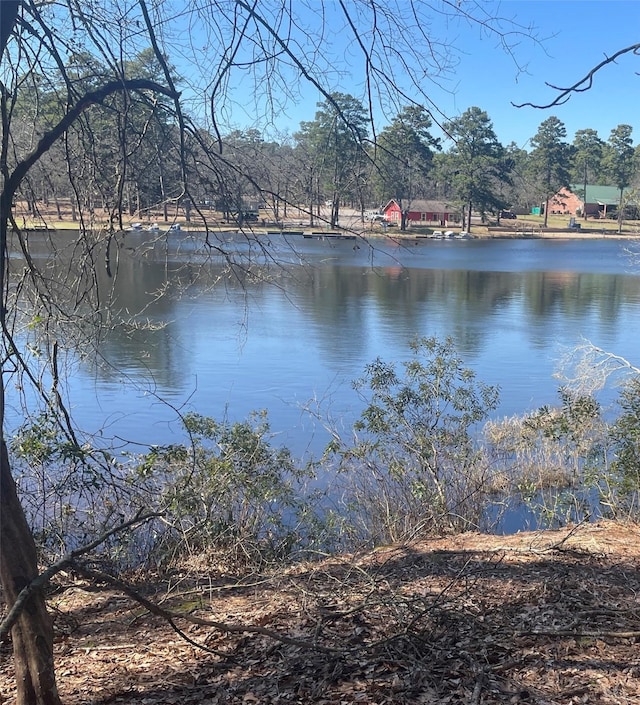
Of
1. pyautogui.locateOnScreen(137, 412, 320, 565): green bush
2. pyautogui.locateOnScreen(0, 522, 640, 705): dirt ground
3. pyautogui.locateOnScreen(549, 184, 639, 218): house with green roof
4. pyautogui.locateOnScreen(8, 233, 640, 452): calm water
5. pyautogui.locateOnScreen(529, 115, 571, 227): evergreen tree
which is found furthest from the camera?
pyautogui.locateOnScreen(549, 184, 639, 218): house with green roof

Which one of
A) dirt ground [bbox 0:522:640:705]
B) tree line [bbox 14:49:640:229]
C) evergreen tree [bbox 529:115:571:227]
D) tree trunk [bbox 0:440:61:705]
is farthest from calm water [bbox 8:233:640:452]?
evergreen tree [bbox 529:115:571:227]

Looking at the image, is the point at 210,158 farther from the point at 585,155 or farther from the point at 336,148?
the point at 585,155

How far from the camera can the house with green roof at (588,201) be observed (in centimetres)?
7206

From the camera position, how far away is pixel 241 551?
6.30 meters

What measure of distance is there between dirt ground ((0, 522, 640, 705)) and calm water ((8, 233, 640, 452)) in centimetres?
141

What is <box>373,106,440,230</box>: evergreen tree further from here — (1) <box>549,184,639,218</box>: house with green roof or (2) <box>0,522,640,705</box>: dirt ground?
(1) <box>549,184,639,218</box>: house with green roof

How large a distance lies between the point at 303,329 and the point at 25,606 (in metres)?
16.5

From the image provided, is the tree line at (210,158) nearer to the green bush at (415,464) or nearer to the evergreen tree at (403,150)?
the evergreen tree at (403,150)

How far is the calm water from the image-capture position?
577 cm

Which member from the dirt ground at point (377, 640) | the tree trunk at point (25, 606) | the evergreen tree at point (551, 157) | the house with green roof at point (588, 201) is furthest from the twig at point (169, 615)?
the house with green roof at point (588, 201)

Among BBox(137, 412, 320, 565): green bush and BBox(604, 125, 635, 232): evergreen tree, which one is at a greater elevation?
BBox(604, 125, 635, 232): evergreen tree

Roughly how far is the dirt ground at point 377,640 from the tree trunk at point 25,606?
1.26ft

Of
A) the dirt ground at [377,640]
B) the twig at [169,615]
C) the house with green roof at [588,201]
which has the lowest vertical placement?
the dirt ground at [377,640]

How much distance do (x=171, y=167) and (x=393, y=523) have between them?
14.3 ft
